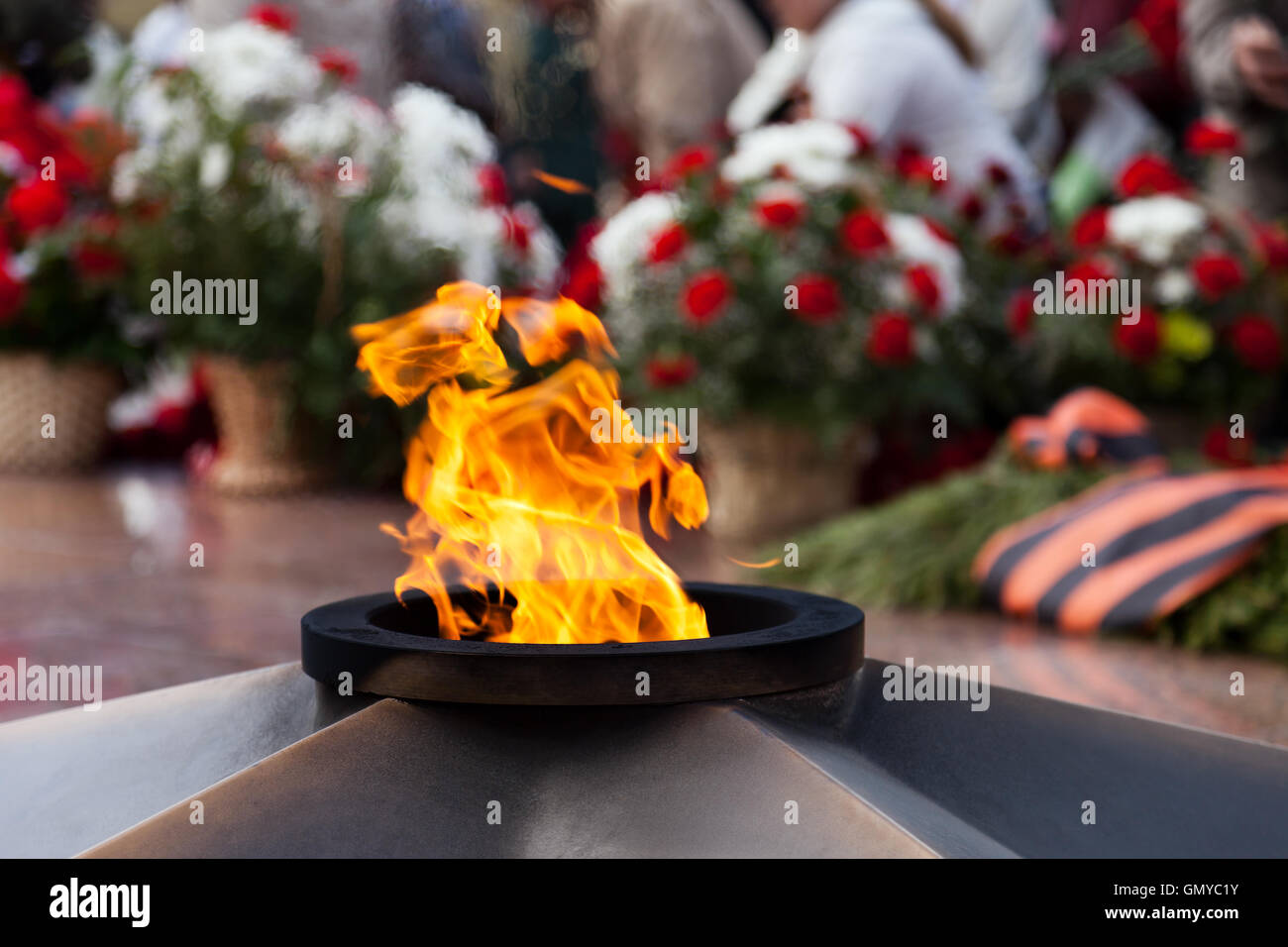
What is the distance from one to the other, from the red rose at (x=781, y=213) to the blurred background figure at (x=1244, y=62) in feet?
4.50

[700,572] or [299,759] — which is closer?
[299,759]

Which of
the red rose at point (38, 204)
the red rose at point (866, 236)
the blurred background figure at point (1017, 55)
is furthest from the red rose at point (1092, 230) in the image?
the red rose at point (38, 204)

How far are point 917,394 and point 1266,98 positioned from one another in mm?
1402

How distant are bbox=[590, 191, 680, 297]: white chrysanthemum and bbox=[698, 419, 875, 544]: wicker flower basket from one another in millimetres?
578

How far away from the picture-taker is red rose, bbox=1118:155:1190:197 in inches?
176

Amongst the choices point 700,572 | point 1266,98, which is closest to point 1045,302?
point 1266,98

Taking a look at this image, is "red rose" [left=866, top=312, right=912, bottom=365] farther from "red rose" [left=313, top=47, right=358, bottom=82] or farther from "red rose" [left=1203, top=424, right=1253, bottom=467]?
"red rose" [left=313, top=47, right=358, bottom=82]

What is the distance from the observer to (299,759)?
1187mm

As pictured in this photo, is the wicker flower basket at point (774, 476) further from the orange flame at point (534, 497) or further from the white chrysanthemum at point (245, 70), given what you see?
the orange flame at point (534, 497)

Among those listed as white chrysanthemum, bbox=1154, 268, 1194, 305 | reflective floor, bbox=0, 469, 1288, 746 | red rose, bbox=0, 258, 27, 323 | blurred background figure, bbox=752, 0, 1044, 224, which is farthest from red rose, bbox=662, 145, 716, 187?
red rose, bbox=0, 258, 27, 323

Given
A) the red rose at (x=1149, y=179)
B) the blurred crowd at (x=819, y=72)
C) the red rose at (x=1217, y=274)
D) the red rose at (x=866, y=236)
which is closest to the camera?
the red rose at (x=866, y=236)

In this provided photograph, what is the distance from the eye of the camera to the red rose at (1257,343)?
423 cm
